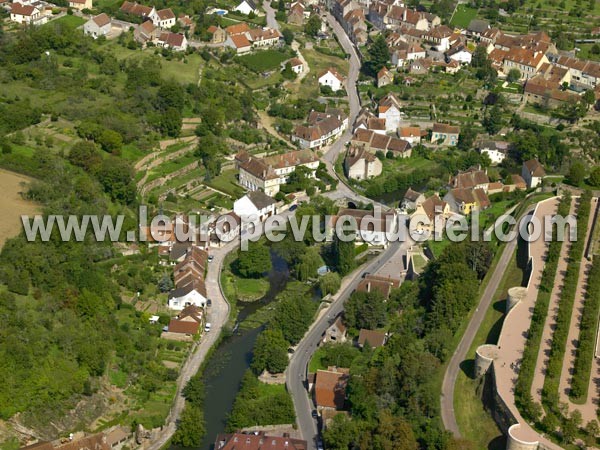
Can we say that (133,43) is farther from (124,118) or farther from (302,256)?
(302,256)

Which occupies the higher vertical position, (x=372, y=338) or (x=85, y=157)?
(x=85, y=157)

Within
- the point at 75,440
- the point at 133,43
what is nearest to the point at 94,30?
the point at 133,43

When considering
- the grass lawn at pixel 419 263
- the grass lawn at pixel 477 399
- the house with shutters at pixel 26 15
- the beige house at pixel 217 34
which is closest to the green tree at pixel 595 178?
the grass lawn at pixel 419 263

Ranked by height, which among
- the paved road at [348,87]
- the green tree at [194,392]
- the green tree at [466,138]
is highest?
the green tree at [194,392]

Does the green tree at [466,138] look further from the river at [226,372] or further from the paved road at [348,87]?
the river at [226,372]

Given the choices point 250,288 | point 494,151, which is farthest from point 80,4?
point 250,288

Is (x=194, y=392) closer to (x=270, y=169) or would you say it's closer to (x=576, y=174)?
(x=270, y=169)
